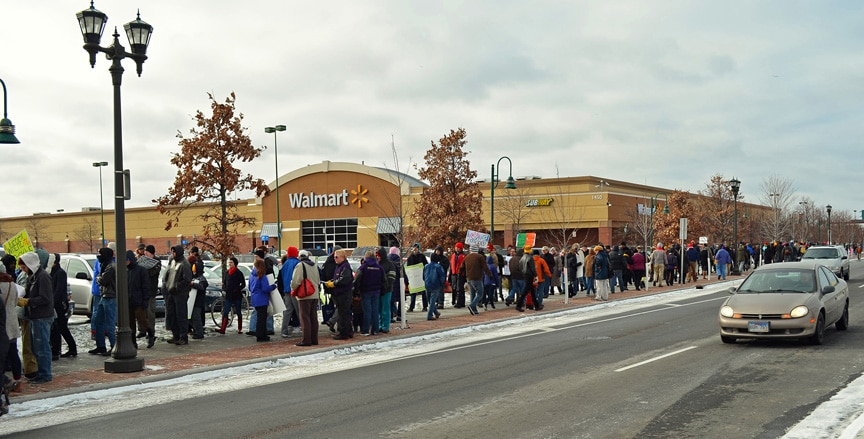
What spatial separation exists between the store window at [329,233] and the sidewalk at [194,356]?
177ft

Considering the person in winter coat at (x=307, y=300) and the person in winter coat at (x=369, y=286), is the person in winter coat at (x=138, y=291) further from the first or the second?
the person in winter coat at (x=369, y=286)

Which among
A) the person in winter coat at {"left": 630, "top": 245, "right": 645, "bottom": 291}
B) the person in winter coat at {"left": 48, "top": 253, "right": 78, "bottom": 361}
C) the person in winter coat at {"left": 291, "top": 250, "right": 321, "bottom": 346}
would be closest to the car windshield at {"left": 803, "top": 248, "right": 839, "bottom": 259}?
the person in winter coat at {"left": 630, "top": 245, "right": 645, "bottom": 291}

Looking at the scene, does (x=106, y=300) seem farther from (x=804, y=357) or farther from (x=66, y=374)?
(x=804, y=357)

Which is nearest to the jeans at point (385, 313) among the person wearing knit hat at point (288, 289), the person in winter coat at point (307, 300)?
the person wearing knit hat at point (288, 289)

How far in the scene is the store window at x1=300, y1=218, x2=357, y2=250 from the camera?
7444cm

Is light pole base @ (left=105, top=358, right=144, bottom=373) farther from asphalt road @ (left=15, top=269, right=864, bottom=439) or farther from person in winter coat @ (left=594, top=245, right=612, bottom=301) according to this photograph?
person in winter coat @ (left=594, top=245, right=612, bottom=301)

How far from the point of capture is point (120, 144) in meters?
12.5

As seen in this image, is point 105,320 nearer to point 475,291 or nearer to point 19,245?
point 19,245

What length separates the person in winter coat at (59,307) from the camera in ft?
41.8

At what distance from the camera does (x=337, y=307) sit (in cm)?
1612

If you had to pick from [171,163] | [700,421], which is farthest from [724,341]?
[171,163]

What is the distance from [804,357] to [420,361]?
244 inches

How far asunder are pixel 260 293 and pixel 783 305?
9.98 metres

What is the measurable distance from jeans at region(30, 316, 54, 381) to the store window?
202 feet
